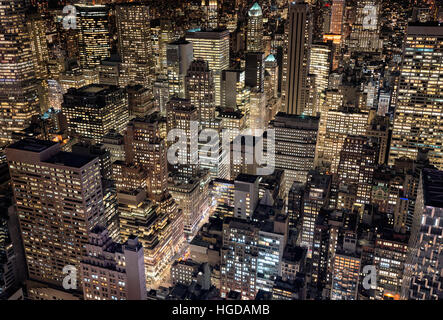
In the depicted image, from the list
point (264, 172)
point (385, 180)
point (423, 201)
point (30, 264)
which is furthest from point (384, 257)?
point (30, 264)

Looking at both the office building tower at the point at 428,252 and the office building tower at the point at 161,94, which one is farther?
the office building tower at the point at 161,94

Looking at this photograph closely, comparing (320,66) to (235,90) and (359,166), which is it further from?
(359,166)

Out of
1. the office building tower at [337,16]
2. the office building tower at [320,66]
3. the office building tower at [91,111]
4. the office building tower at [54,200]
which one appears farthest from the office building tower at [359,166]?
the office building tower at [337,16]

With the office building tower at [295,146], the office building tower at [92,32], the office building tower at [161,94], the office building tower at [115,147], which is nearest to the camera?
the office building tower at [295,146]

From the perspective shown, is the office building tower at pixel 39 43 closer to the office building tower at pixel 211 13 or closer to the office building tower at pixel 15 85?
the office building tower at pixel 15 85

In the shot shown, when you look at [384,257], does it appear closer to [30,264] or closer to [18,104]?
[30,264]

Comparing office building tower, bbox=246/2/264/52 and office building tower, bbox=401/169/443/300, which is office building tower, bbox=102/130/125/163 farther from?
office building tower, bbox=401/169/443/300

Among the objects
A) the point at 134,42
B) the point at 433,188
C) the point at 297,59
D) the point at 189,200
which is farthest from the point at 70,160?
the point at 134,42
